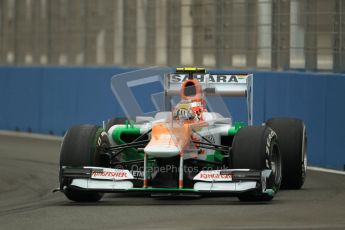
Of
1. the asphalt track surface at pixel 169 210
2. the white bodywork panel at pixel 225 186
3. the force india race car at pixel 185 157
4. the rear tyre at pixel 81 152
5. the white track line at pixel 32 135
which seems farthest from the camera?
the white track line at pixel 32 135

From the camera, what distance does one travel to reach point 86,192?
13.2 m

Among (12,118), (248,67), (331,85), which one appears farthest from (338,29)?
(12,118)

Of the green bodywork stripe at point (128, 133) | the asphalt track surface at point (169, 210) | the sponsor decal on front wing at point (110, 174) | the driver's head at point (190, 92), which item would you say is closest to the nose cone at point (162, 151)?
the sponsor decal on front wing at point (110, 174)

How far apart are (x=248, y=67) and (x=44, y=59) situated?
24.9 feet

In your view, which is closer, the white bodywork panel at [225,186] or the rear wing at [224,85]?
the white bodywork panel at [225,186]

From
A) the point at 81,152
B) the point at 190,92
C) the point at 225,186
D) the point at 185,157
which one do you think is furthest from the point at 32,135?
the point at 225,186

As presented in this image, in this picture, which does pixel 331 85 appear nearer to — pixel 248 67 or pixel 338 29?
pixel 338 29

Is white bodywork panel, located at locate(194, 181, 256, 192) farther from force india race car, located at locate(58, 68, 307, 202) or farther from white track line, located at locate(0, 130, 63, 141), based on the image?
white track line, located at locate(0, 130, 63, 141)

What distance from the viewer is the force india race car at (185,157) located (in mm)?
12984

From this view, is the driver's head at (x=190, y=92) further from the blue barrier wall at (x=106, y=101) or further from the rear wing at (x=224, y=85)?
the blue barrier wall at (x=106, y=101)

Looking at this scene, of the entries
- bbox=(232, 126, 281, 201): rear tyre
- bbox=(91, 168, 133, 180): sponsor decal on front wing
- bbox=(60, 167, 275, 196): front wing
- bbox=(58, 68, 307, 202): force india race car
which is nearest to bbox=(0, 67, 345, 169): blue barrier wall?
bbox=(58, 68, 307, 202): force india race car

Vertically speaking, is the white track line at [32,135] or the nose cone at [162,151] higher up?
the nose cone at [162,151]

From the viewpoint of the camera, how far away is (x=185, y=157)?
13.5 meters

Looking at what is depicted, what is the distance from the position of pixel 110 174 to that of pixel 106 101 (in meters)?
11.2
